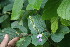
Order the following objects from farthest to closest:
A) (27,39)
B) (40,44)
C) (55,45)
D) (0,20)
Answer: (0,20), (55,45), (27,39), (40,44)

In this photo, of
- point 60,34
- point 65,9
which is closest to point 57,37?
point 60,34

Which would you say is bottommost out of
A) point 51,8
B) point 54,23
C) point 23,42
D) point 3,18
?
point 3,18

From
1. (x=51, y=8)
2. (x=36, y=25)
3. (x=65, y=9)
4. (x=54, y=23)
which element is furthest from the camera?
(x=36, y=25)

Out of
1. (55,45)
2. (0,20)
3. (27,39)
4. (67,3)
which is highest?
(67,3)

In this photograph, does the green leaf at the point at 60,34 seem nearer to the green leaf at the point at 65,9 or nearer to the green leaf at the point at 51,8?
the green leaf at the point at 51,8

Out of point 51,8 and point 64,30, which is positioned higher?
point 51,8

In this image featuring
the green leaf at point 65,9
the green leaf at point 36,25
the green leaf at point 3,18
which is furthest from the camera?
the green leaf at point 3,18

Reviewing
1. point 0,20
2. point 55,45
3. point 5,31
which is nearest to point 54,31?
point 55,45

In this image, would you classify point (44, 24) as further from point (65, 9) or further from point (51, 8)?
point (65, 9)

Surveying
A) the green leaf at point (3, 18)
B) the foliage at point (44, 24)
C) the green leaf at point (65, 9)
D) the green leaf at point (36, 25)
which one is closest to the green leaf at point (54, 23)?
the foliage at point (44, 24)

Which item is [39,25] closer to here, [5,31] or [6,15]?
[5,31]

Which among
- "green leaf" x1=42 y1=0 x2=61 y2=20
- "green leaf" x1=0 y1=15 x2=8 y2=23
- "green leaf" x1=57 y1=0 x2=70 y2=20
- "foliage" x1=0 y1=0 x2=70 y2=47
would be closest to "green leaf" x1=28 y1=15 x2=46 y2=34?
"foliage" x1=0 y1=0 x2=70 y2=47
